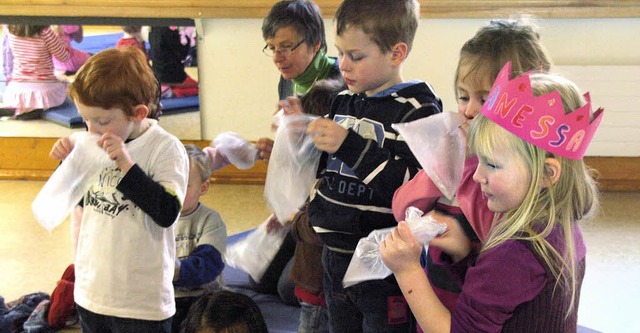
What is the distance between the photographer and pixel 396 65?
1.65 metres

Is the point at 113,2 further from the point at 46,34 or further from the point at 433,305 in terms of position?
the point at 433,305

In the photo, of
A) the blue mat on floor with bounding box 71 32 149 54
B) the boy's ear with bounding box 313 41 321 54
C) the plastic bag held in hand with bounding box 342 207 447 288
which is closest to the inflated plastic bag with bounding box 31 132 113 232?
the plastic bag held in hand with bounding box 342 207 447 288

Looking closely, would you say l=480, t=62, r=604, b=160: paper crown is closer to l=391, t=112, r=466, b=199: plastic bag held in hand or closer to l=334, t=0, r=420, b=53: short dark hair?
l=391, t=112, r=466, b=199: plastic bag held in hand

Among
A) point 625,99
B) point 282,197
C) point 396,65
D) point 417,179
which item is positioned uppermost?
point 396,65

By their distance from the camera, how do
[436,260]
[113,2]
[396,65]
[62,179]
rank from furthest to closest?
[113,2] → [62,179] → [396,65] → [436,260]

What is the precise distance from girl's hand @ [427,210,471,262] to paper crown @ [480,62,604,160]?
27 cm

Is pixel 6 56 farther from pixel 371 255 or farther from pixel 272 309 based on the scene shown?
pixel 371 255

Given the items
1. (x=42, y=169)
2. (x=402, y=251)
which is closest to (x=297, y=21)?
(x=402, y=251)

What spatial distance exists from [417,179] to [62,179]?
82 centimetres

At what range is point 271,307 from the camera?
8.95 feet

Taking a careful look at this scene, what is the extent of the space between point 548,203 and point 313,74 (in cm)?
120

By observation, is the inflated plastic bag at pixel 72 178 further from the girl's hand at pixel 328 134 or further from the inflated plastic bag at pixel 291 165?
the girl's hand at pixel 328 134

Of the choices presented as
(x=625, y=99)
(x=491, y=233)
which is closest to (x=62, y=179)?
(x=491, y=233)

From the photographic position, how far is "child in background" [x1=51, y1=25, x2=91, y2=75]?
3.95 meters
